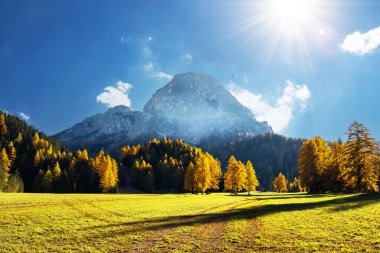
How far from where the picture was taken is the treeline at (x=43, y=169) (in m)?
107

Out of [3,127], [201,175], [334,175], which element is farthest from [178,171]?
[3,127]

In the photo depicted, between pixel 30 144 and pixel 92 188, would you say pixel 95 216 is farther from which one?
pixel 30 144

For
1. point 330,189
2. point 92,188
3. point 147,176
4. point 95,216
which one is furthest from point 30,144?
point 330,189

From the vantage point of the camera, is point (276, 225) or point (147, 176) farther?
point (147, 176)

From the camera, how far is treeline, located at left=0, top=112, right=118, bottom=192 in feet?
350

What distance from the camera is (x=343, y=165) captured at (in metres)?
60.2

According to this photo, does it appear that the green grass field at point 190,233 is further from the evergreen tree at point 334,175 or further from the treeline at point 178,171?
the treeline at point 178,171

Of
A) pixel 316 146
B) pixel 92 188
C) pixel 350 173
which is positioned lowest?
pixel 92 188

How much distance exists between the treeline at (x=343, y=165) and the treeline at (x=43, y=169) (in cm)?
7509

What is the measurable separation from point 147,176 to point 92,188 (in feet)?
96.5

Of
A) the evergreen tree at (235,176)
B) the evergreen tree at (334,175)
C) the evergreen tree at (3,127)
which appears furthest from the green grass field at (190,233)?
the evergreen tree at (3,127)

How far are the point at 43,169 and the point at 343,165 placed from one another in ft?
402

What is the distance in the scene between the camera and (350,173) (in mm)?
58594

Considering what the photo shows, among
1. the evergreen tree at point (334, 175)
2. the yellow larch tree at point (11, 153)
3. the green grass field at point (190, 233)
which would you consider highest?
the yellow larch tree at point (11, 153)
